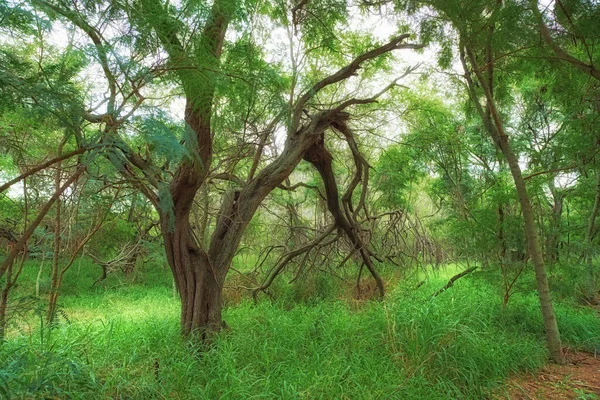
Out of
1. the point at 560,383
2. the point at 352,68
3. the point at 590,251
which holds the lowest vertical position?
the point at 560,383

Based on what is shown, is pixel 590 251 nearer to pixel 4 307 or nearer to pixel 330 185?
pixel 330 185

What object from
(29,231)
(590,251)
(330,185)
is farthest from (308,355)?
(590,251)

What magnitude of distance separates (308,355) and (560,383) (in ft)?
6.69

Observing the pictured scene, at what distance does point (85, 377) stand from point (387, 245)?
5.56 metres

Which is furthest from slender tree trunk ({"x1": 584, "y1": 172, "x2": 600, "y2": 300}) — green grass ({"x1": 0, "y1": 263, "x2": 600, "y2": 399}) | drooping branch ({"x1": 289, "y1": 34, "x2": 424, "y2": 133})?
drooping branch ({"x1": 289, "y1": 34, "x2": 424, "y2": 133})

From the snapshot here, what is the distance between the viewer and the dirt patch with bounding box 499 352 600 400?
9.46ft

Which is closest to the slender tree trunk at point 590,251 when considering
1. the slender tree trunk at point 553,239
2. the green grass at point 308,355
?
the slender tree trunk at point 553,239

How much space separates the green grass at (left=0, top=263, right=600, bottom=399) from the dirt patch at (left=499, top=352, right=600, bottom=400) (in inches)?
4.6

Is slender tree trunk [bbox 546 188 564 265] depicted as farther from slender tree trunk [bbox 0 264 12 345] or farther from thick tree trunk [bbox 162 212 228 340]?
slender tree trunk [bbox 0 264 12 345]

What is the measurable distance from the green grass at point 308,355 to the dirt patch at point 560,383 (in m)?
0.12

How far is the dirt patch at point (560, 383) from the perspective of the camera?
2.88m

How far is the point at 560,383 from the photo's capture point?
121 inches

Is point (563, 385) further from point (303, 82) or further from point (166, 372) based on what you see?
point (303, 82)

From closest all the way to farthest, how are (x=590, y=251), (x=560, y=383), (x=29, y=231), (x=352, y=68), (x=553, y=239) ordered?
(x=29, y=231) → (x=560, y=383) → (x=352, y=68) → (x=590, y=251) → (x=553, y=239)
